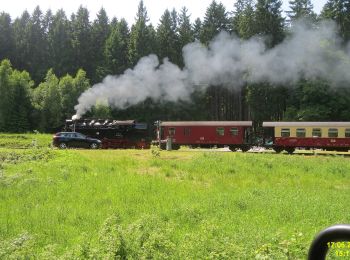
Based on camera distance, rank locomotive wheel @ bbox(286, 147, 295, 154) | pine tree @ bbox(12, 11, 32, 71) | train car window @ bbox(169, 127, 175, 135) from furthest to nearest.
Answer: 1. pine tree @ bbox(12, 11, 32, 71)
2. train car window @ bbox(169, 127, 175, 135)
3. locomotive wheel @ bbox(286, 147, 295, 154)

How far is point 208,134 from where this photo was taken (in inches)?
1638

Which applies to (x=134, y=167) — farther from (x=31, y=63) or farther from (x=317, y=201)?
(x=31, y=63)

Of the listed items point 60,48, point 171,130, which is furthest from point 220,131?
point 60,48

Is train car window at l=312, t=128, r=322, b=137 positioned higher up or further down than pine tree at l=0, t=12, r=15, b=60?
further down

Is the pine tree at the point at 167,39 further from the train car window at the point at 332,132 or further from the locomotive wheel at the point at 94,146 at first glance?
the train car window at the point at 332,132

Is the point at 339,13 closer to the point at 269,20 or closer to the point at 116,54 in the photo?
the point at 269,20

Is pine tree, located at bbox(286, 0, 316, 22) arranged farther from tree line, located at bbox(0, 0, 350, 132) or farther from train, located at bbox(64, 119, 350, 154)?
train, located at bbox(64, 119, 350, 154)

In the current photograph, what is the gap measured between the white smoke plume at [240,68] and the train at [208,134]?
28.0ft

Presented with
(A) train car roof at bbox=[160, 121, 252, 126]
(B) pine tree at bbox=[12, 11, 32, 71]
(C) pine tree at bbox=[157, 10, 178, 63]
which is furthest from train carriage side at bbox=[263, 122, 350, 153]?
(B) pine tree at bbox=[12, 11, 32, 71]

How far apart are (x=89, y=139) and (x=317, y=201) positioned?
97.2ft

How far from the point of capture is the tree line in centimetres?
5706

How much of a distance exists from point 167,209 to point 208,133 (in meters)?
28.6

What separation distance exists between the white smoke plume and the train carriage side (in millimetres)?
16348

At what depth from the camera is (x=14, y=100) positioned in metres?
68.5
